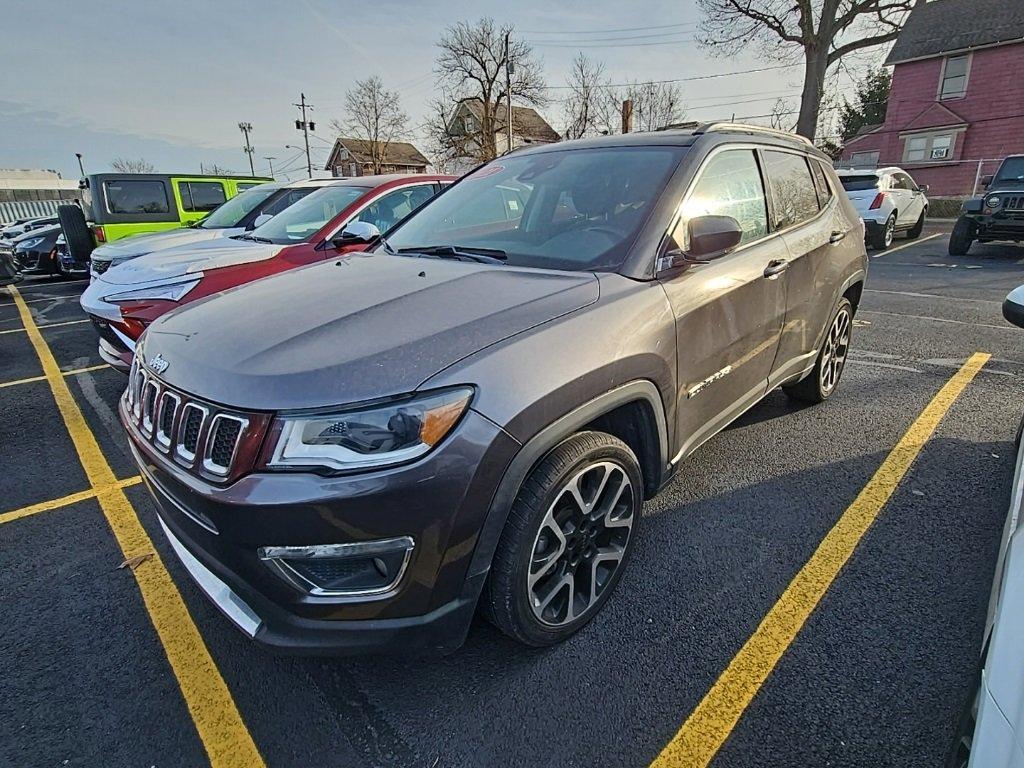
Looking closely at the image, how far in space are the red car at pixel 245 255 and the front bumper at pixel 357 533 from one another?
239cm

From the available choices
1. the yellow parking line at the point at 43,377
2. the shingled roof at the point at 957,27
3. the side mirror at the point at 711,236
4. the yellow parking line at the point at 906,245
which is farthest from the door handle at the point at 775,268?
the shingled roof at the point at 957,27

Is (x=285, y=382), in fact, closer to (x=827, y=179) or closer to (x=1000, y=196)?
(x=827, y=179)

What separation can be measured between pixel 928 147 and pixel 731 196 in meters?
29.8

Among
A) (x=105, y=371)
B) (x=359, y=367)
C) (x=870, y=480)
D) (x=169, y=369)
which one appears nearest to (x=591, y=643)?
(x=359, y=367)

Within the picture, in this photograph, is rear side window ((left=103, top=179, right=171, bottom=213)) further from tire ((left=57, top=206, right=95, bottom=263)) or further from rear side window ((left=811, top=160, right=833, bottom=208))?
rear side window ((left=811, top=160, right=833, bottom=208))

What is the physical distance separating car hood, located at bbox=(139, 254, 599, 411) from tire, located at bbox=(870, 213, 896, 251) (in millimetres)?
13021

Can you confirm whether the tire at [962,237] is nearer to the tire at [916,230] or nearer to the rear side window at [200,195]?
the tire at [916,230]

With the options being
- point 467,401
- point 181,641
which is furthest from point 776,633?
point 181,641

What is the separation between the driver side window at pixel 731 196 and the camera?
2.44 meters

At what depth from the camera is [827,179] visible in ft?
12.3

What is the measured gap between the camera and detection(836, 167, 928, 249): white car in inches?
469

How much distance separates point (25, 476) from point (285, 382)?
3104mm

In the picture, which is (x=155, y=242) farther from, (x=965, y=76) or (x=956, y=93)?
(x=965, y=76)

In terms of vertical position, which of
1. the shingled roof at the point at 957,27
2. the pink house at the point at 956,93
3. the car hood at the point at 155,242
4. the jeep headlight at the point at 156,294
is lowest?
the jeep headlight at the point at 156,294
